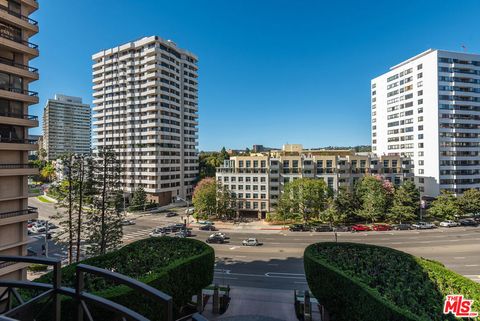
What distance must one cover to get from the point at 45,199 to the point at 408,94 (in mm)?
123012

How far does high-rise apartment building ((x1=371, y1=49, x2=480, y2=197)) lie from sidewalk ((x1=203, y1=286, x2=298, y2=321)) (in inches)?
2512

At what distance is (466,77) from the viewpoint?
223ft

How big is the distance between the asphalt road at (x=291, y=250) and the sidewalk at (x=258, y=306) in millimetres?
1652

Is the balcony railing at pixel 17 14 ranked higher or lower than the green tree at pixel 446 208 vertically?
higher

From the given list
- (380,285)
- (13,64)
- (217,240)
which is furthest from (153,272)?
(217,240)

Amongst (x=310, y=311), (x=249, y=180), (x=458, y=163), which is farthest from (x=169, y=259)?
(x=458, y=163)

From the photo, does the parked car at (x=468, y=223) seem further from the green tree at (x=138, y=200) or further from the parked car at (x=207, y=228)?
the green tree at (x=138, y=200)

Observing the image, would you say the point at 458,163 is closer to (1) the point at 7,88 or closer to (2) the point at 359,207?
(2) the point at 359,207

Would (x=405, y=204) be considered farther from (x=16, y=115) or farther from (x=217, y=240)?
(x=16, y=115)

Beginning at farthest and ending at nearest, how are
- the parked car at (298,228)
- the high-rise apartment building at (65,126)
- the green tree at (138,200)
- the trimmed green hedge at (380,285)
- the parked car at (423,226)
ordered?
the high-rise apartment building at (65,126) < the green tree at (138,200) < the parked car at (298,228) < the parked car at (423,226) < the trimmed green hedge at (380,285)

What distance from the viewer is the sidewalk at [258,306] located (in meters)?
21.4

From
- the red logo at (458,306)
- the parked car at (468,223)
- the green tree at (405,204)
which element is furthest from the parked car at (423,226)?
the red logo at (458,306)

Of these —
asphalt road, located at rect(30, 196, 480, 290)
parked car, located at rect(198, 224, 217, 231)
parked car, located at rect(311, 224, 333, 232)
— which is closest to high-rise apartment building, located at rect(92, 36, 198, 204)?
asphalt road, located at rect(30, 196, 480, 290)

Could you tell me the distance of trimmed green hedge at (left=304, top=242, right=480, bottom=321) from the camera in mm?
12898
